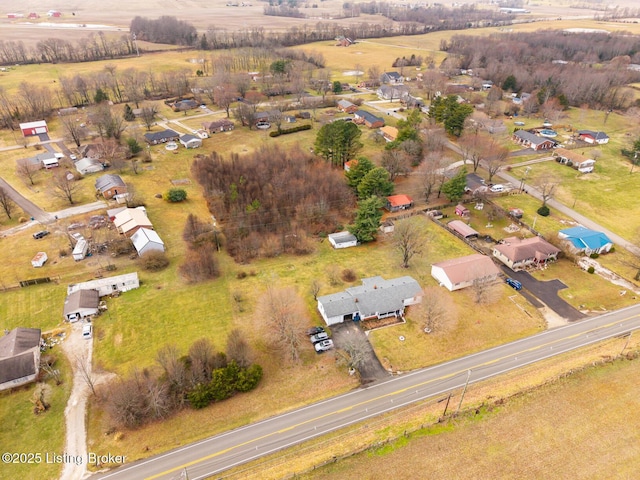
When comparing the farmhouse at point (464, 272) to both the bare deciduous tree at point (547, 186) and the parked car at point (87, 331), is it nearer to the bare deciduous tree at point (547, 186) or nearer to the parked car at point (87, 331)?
the bare deciduous tree at point (547, 186)

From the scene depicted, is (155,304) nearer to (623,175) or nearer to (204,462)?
(204,462)

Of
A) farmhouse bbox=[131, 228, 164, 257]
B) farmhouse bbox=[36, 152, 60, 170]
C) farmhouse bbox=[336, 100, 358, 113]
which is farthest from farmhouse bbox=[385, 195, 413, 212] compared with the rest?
farmhouse bbox=[36, 152, 60, 170]

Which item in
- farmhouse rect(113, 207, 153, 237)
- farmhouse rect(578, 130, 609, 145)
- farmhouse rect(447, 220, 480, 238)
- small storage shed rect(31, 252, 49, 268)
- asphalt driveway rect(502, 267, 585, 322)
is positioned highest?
Answer: farmhouse rect(578, 130, 609, 145)

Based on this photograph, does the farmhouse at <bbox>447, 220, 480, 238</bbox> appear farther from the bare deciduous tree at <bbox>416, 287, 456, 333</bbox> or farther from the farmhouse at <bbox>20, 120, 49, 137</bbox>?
the farmhouse at <bbox>20, 120, 49, 137</bbox>

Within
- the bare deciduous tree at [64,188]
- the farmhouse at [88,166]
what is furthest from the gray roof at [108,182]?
the farmhouse at [88,166]

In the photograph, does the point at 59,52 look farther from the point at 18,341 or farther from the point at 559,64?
the point at 559,64

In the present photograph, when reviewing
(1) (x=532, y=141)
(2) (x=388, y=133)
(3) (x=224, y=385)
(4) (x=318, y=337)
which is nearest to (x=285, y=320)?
(4) (x=318, y=337)
